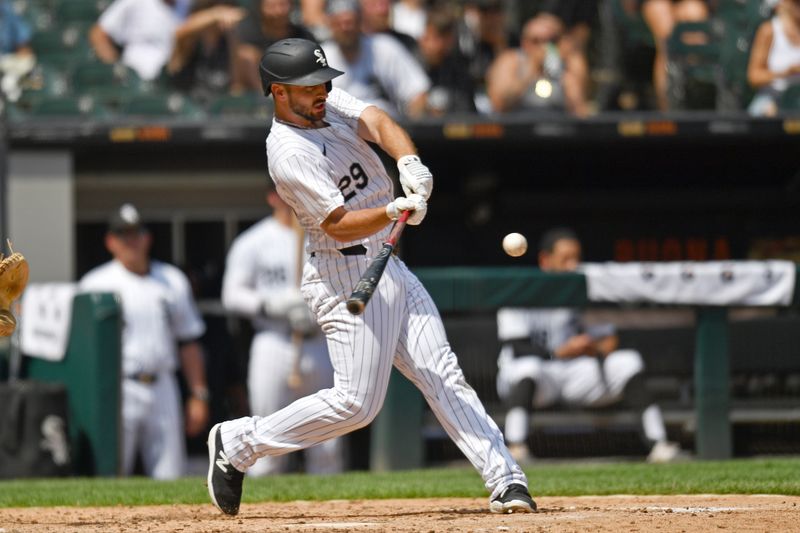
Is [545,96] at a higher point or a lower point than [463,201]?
higher

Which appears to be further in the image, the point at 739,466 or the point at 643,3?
the point at 643,3

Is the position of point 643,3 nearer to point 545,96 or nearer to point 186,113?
point 545,96

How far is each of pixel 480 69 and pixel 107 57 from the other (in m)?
2.47

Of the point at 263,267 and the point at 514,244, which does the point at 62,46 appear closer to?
the point at 263,267

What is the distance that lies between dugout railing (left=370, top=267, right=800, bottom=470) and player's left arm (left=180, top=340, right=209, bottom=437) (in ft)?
3.70

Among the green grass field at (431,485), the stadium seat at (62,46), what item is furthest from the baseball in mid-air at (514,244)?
the stadium seat at (62,46)

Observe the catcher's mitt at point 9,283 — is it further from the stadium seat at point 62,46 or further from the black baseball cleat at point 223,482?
the stadium seat at point 62,46

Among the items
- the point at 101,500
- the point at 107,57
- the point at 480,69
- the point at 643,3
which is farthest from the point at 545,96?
the point at 101,500

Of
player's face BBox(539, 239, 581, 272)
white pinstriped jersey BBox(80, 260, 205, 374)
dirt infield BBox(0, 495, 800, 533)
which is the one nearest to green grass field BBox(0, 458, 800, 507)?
dirt infield BBox(0, 495, 800, 533)

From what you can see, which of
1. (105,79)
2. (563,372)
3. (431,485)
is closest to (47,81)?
(105,79)

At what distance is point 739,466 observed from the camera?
275 inches

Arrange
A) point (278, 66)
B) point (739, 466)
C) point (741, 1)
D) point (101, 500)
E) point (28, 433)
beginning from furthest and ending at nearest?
point (741, 1) → point (28, 433) → point (739, 466) → point (101, 500) → point (278, 66)

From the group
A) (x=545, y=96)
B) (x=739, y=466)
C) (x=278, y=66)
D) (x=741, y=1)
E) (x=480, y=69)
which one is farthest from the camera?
(x=741, y=1)

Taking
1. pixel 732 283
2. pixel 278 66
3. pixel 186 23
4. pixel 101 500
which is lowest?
pixel 101 500
